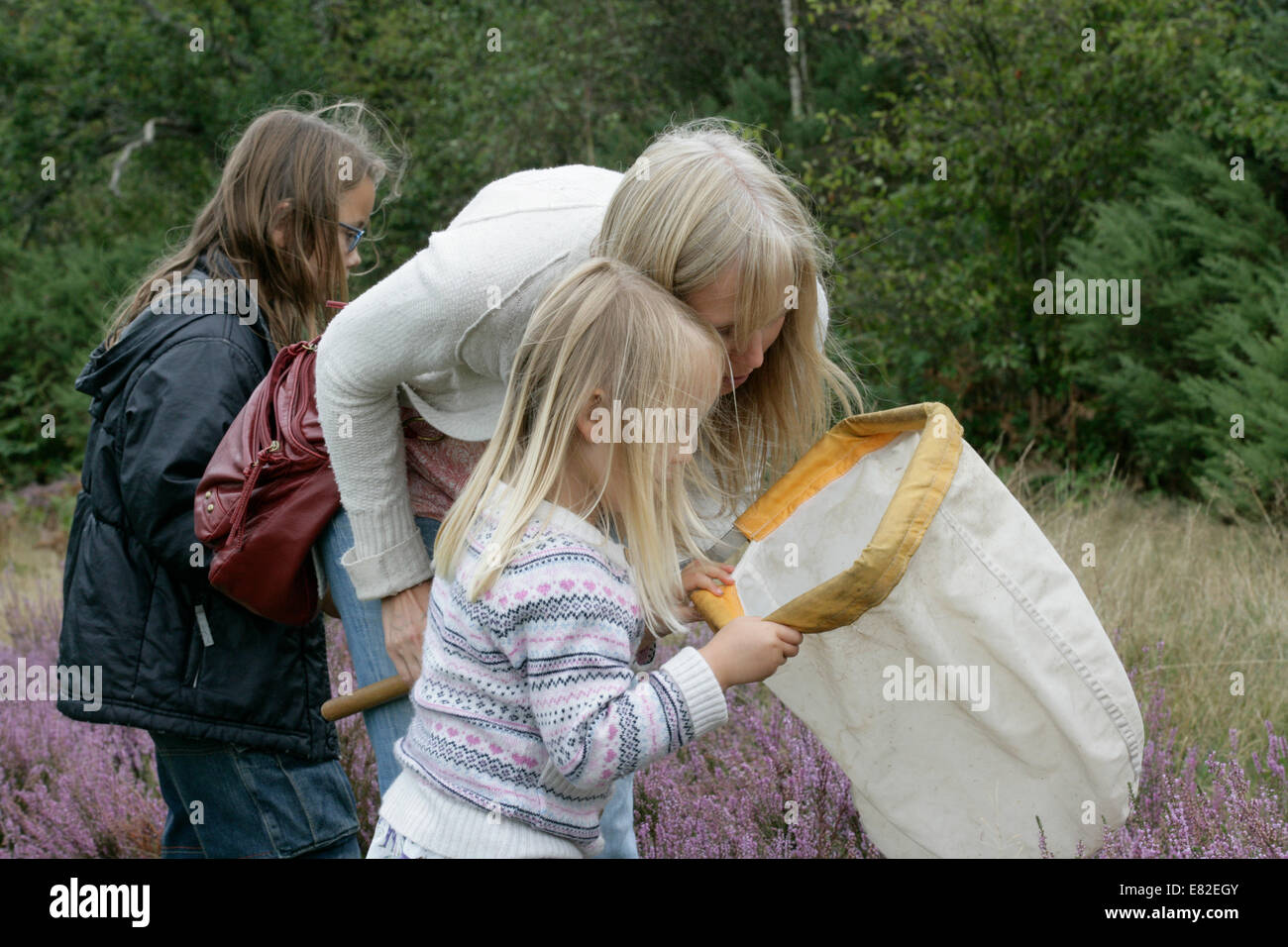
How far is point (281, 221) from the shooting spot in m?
2.54

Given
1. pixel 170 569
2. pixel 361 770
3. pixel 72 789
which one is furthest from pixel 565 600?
pixel 72 789

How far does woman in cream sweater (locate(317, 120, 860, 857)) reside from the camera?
1.87 meters

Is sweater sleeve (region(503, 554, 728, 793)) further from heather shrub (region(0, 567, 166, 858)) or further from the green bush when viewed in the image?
the green bush

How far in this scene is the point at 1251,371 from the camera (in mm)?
5492

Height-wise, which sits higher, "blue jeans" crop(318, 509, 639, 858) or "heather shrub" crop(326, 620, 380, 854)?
"blue jeans" crop(318, 509, 639, 858)

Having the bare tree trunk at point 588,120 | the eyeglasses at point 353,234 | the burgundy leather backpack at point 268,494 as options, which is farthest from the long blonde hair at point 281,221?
the bare tree trunk at point 588,120

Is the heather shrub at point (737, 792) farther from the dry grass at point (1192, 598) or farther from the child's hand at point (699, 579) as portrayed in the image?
the child's hand at point (699, 579)

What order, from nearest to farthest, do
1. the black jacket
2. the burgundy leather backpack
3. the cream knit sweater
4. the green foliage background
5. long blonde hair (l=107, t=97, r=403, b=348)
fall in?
1. the cream knit sweater
2. the burgundy leather backpack
3. the black jacket
4. long blonde hair (l=107, t=97, r=403, b=348)
5. the green foliage background

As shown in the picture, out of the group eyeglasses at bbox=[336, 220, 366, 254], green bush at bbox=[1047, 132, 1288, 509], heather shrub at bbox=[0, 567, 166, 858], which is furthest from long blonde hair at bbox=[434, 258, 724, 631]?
green bush at bbox=[1047, 132, 1288, 509]

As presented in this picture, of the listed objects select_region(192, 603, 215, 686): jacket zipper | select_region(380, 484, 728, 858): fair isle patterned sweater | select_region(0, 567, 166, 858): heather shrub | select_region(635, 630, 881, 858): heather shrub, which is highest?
select_region(380, 484, 728, 858): fair isle patterned sweater
